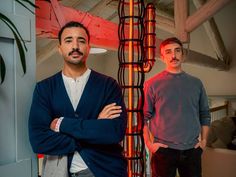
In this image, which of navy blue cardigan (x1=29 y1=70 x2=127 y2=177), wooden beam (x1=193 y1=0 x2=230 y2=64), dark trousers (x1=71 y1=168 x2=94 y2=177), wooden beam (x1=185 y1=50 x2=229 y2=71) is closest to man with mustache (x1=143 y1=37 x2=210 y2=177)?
navy blue cardigan (x1=29 y1=70 x2=127 y2=177)

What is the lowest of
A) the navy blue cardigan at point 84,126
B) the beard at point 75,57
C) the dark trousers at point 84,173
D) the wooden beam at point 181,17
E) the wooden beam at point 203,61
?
the dark trousers at point 84,173

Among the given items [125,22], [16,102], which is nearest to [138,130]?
[125,22]

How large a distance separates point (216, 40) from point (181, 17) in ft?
8.04

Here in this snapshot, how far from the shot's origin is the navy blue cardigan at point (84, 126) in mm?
1229

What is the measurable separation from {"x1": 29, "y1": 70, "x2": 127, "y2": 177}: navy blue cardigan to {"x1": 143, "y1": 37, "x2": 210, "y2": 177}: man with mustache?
0.83 meters

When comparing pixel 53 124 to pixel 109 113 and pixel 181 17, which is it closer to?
pixel 109 113

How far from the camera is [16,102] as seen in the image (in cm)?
132

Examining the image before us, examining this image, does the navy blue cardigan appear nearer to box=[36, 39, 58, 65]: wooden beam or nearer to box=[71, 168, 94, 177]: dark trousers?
box=[71, 168, 94, 177]: dark trousers

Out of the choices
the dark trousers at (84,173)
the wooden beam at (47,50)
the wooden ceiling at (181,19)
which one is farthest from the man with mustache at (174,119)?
the wooden beam at (47,50)

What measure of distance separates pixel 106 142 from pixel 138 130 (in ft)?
2.53

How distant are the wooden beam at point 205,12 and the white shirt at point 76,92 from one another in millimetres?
2476

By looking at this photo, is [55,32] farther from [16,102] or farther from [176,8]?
[176,8]

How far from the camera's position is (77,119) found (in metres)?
1.25

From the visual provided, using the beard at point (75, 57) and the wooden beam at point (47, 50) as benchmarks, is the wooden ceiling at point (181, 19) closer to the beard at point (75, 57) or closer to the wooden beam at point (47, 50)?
the wooden beam at point (47, 50)
